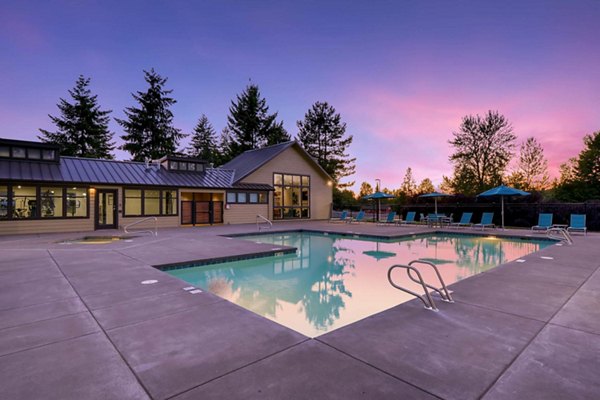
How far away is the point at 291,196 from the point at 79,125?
74.2 feet

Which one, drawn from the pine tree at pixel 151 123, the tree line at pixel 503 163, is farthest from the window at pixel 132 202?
the tree line at pixel 503 163

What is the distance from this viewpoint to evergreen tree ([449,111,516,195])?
2809cm

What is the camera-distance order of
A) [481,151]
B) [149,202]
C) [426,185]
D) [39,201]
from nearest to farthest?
[39,201], [149,202], [481,151], [426,185]

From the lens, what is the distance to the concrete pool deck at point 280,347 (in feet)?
7.08

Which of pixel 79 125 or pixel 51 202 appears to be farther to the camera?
pixel 79 125

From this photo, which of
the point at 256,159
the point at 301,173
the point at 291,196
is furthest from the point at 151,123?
the point at 291,196

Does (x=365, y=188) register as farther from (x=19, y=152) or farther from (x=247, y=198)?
(x=19, y=152)

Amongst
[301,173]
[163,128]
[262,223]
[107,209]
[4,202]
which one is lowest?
[262,223]

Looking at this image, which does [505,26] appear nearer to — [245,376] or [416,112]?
[416,112]

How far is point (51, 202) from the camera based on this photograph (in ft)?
44.2

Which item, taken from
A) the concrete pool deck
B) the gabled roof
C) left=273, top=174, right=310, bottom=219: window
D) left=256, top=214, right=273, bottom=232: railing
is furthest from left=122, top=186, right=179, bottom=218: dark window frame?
the concrete pool deck

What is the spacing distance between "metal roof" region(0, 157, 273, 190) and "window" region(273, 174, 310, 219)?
135cm

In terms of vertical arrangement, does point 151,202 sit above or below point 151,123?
below

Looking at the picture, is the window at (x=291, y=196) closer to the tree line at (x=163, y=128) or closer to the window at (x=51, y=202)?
the window at (x=51, y=202)
